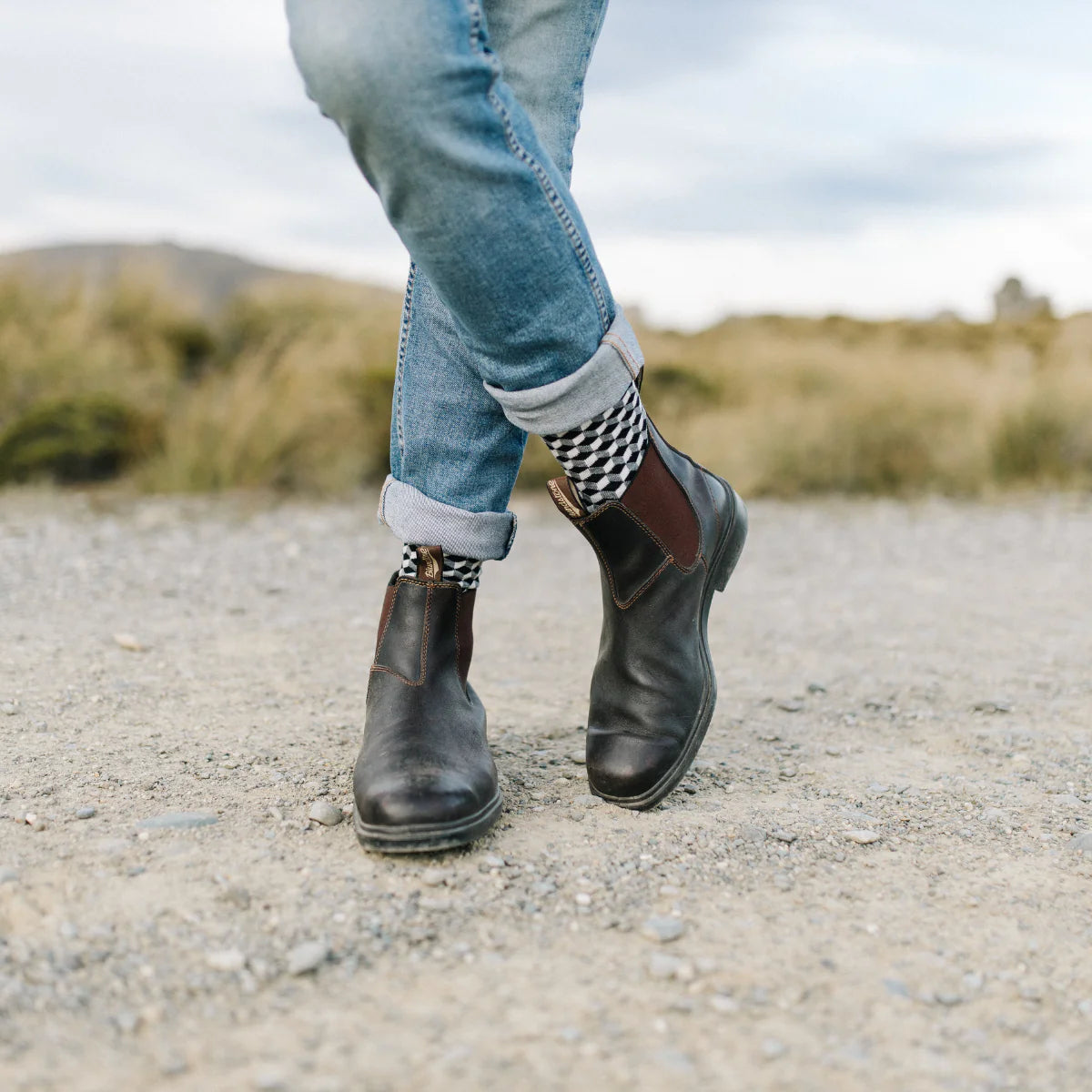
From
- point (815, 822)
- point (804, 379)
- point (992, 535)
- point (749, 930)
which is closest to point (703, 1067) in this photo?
point (749, 930)

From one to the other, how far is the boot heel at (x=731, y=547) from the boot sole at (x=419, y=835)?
0.45 m

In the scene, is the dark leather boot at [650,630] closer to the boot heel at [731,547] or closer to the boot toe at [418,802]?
the boot heel at [731,547]

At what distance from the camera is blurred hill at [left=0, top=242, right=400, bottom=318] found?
16.8 ft

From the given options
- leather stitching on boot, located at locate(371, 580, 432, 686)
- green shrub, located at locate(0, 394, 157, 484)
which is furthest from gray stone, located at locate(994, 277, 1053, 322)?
leather stitching on boot, located at locate(371, 580, 432, 686)

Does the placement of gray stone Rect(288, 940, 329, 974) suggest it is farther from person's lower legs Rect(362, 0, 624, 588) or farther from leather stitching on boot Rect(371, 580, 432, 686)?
person's lower legs Rect(362, 0, 624, 588)

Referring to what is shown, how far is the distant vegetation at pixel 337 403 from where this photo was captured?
13.4ft

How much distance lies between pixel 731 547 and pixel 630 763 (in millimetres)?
316

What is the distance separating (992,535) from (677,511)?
2.79 meters

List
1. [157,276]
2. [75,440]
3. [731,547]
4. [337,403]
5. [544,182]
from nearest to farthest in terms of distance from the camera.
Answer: [544,182] < [731,547] < [75,440] < [337,403] < [157,276]

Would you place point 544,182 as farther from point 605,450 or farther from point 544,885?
point 544,885

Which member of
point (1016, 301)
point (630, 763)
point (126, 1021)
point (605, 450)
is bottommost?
point (126, 1021)

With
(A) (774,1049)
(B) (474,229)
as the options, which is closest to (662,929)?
(A) (774,1049)

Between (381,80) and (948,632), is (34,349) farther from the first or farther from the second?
(381,80)

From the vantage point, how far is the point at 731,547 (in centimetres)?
133
